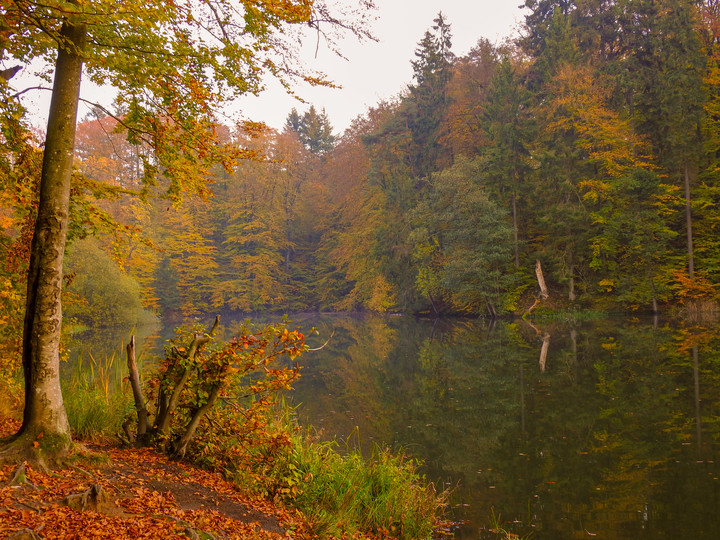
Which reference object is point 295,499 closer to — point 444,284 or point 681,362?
point 681,362

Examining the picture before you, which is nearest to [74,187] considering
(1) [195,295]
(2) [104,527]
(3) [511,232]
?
(2) [104,527]

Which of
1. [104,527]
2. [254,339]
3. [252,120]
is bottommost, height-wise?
[104,527]

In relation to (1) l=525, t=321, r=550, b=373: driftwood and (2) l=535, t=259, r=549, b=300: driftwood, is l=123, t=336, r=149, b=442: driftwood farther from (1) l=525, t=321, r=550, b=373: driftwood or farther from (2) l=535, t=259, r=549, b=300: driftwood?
(2) l=535, t=259, r=549, b=300: driftwood

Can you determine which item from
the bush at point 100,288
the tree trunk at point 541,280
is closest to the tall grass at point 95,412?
the bush at point 100,288

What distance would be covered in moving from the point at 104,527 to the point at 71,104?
3141mm

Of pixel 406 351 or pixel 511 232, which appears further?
pixel 511 232

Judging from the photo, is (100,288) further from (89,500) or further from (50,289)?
(89,500)

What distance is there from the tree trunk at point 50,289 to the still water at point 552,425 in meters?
3.30

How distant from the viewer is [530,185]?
2831 centimetres

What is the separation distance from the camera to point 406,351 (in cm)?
1778

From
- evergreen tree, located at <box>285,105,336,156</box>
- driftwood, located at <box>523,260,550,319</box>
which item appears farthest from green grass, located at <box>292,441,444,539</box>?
evergreen tree, located at <box>285,105,336,156</box>

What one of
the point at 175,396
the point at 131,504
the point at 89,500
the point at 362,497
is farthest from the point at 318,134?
the point at 89,500

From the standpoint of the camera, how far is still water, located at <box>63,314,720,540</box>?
5180 mm

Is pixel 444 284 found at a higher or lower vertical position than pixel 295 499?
higher
